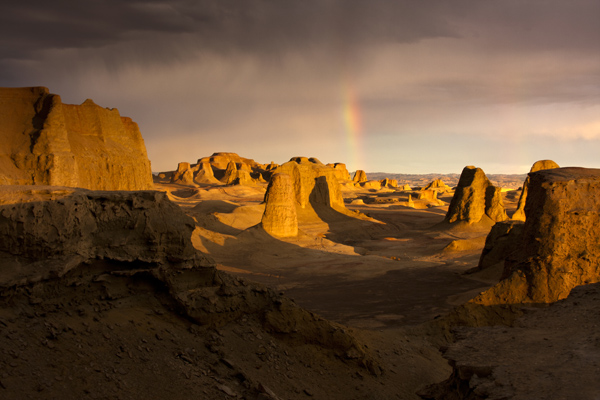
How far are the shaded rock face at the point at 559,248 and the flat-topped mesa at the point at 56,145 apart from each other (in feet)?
60.7

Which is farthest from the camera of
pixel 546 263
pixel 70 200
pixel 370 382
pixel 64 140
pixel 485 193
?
pixel 485 193

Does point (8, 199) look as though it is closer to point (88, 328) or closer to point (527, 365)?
→ point (88, 328)

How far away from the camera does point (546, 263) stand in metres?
9.06

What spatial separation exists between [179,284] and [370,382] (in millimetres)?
3323

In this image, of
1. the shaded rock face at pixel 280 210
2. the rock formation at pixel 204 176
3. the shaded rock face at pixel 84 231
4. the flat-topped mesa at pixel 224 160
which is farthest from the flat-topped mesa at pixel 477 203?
the flat-topped mesa at pixel 224 160

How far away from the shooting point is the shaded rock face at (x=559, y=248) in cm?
889

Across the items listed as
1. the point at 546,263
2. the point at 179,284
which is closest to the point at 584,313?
the point at 546,263

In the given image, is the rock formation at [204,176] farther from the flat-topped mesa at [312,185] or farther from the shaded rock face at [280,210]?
the shaded rock face at [280,210]

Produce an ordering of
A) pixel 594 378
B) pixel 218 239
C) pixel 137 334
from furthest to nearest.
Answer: pixel 218 239 → pixel 137 334 → pixel 594 378

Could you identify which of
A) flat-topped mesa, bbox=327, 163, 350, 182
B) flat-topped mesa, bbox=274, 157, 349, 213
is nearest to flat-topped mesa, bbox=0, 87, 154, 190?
flat-topped mesa, bbox=274, 157, 349, 213

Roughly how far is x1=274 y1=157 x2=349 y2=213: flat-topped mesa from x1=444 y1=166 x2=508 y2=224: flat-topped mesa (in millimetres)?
9300

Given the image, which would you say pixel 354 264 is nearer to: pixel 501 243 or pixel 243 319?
pixel 501 243

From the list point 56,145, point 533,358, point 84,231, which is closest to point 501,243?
point 533,358

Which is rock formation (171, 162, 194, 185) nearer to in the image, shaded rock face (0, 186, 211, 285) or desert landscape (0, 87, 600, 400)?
desert landscape (0, 87, 600, 400)
